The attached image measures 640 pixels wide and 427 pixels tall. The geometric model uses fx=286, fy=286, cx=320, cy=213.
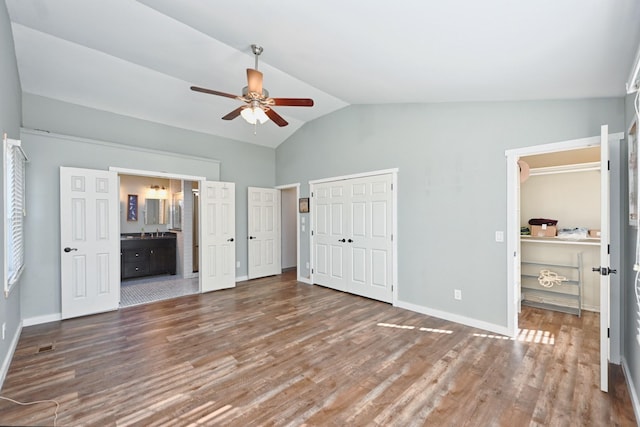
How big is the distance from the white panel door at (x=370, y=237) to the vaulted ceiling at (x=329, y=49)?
1359 mm

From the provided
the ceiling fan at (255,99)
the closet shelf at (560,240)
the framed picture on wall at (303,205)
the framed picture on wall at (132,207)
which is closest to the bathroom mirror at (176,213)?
the framed picture on wall at (132,207)

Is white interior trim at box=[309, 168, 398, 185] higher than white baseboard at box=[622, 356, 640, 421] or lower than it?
higher

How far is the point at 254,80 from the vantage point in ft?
9.09

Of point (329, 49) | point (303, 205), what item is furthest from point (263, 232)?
point (329, 49)

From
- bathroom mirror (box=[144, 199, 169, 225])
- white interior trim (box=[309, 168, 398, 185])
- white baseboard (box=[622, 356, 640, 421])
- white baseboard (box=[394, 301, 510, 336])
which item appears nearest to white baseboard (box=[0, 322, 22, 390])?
bathroom mirror (box=[144, 199, 169, 225])

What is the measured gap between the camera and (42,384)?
2.32 meters

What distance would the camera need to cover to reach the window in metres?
2.47

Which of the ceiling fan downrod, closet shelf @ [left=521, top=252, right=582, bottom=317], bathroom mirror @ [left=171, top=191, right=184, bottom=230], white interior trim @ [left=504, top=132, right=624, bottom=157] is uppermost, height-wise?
the ceiling fan downrod

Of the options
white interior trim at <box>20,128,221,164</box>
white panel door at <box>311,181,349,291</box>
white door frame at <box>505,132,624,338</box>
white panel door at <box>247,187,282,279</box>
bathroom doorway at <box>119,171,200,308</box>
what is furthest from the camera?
white panel door at <box>247,187,282,279</box>

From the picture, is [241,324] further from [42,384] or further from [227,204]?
[227,204]

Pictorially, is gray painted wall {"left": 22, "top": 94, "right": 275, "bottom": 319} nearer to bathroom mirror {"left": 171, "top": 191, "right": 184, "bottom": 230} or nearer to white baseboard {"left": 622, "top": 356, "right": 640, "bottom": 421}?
bathroom mirror {"left": 171, "top": 191, "right": 184, "bottom": 230}

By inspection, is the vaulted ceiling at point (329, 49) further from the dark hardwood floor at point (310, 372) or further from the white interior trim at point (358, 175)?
the dark hardwood floor at point (310, 372)

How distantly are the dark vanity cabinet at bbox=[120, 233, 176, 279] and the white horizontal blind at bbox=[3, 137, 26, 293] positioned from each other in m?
2.50

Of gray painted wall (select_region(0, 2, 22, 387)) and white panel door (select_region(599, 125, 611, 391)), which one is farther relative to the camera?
gray painted wall (select_region(0, 2, 22, 387))
